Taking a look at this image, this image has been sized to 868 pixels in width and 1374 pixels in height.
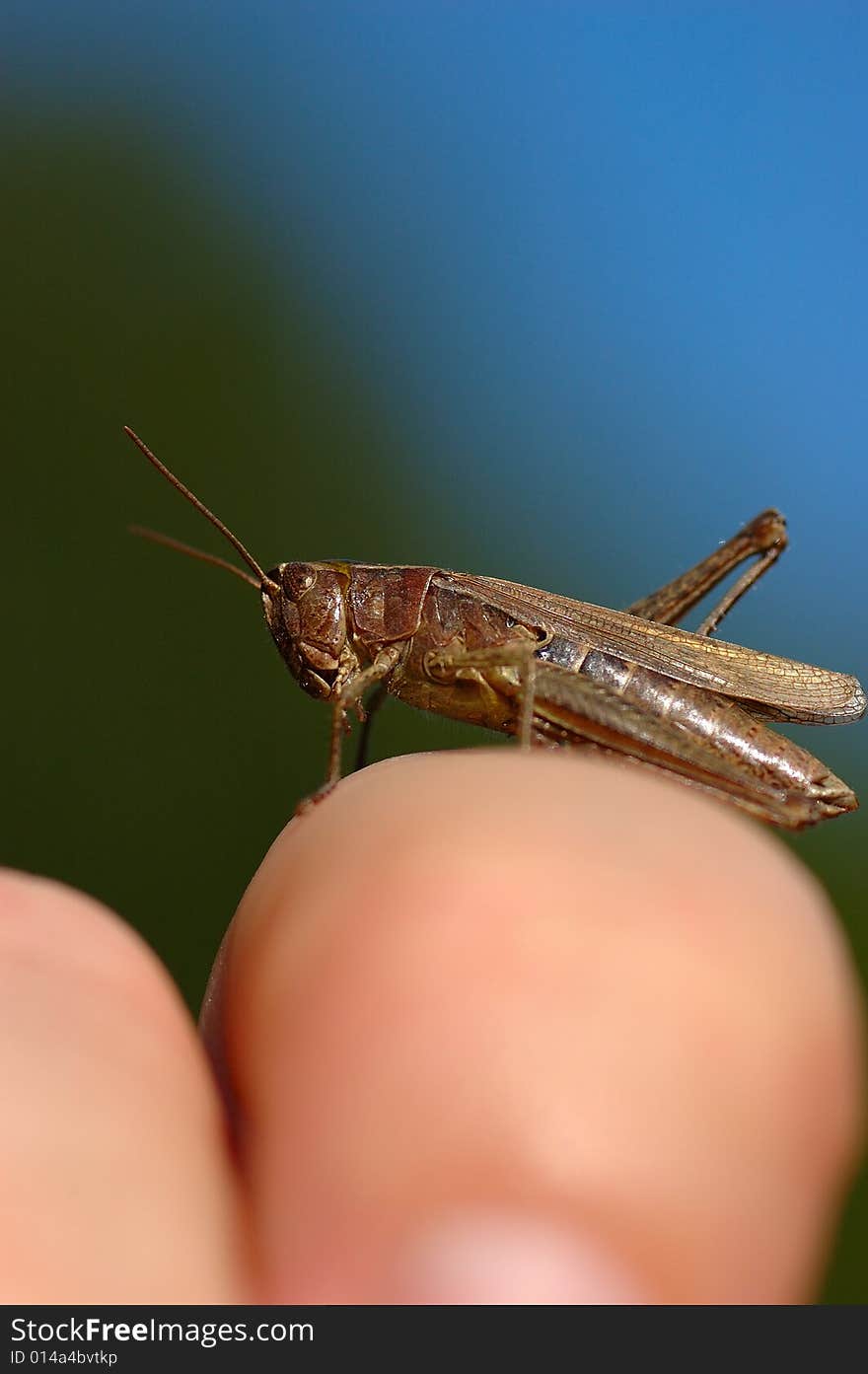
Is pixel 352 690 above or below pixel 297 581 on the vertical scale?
below

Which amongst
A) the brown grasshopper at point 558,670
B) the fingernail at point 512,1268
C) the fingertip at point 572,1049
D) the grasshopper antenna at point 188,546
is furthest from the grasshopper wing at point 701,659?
the fingernail at point 512,1268

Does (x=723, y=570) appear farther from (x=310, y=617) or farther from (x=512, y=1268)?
(x=512, y=1268)

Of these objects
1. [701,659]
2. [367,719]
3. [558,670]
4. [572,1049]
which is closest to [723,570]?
[701,659]

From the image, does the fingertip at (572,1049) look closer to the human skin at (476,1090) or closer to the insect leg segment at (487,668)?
the human skin at (476,1090)

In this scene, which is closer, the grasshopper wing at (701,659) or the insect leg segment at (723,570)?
the grasshopper wing at (701,659)

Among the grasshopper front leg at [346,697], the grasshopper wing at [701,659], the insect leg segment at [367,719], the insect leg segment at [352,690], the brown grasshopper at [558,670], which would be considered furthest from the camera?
the insect leg segment at [367,719]

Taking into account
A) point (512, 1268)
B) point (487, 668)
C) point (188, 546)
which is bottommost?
point (512, 1268)
